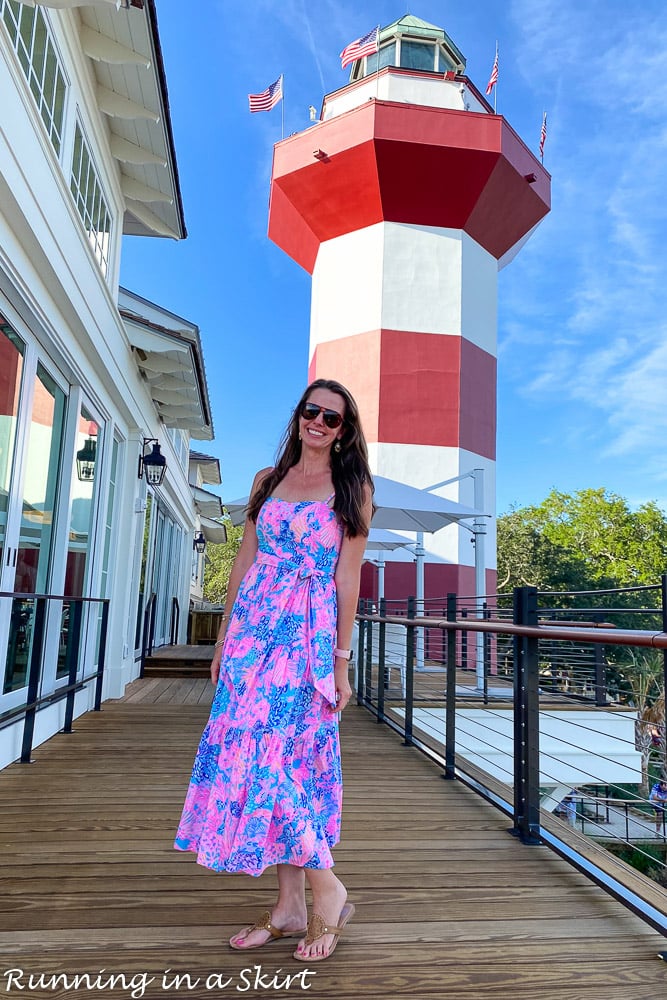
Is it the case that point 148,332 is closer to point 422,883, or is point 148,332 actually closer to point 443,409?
point 422,883

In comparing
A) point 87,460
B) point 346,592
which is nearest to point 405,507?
point 87,460

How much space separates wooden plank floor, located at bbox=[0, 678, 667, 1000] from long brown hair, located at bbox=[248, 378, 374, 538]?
1132mm

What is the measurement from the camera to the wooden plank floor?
1.71 metres

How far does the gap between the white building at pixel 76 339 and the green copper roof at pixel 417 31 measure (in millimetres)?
12628

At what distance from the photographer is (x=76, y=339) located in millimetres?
4492

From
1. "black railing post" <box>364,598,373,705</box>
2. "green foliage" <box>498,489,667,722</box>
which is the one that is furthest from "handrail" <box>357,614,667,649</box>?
"green foliage" <box>498,489,667,722</box>

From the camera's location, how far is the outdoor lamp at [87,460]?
16.8ft

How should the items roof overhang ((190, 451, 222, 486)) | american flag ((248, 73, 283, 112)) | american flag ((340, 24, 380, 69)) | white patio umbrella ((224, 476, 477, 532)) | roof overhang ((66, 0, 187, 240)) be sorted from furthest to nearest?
1. roof overhang ((190, 451, 222, 486))
2. american flag ((248, 73, 283, 112))
3. american flag ((340, 24, 380, 69))
4. white patio umbrella ((224, 476, 477, 532))
5. roof overhang ((66, 0, 187, 240))

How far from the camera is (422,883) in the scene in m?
2.37

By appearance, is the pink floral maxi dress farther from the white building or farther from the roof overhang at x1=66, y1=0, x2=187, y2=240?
the roof overhang at x1=66, y1=0, x2=187, y2=240

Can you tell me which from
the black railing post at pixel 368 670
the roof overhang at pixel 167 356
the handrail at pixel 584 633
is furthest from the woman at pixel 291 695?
the black railing post at pixel 368 670

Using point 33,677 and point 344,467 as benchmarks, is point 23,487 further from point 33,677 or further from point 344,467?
point 344,467

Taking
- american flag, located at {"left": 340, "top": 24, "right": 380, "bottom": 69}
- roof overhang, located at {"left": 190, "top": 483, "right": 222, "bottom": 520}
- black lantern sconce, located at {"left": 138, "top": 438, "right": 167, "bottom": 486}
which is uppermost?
american flag, located at {"left": 340, "top": 24, "right": 380, "bottom": 69}

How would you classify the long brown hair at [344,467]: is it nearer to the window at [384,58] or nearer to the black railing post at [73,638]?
the black railing post at [73,638]
